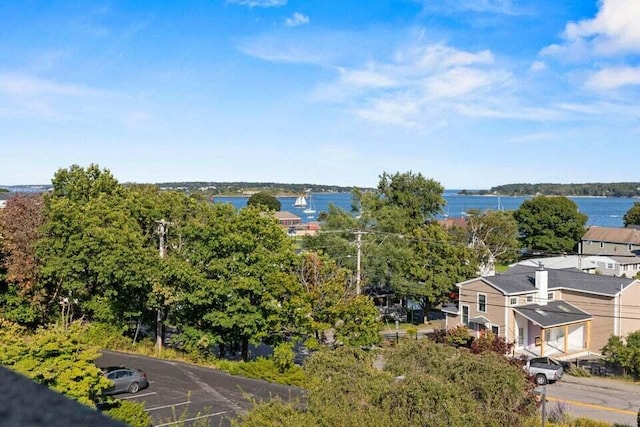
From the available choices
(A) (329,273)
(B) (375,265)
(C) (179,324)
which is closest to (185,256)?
(C) (179,324)

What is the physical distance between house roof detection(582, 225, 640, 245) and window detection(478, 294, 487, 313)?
39572 millimetres

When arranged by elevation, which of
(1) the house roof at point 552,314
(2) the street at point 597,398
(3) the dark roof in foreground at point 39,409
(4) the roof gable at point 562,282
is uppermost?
(3) the dark roof in foreground at point 39,409

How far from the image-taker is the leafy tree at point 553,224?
69062mm

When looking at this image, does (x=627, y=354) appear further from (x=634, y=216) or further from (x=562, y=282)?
(x=634, y=216)

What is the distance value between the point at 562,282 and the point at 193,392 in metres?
25.1

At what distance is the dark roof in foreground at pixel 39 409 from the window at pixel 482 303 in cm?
3494

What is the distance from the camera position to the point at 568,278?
36.2 meters

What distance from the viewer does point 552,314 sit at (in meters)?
33.0

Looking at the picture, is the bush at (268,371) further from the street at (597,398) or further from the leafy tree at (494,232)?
the leafy tree at (494,232)

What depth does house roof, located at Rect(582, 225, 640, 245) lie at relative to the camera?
6575 cm

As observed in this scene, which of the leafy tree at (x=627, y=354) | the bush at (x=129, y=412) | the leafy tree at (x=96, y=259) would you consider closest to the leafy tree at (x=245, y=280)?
the leafy tree at (x=96, y=259)

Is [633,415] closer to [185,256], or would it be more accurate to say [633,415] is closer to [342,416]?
[342,416]

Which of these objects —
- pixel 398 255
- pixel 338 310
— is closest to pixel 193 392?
pixel 338 310

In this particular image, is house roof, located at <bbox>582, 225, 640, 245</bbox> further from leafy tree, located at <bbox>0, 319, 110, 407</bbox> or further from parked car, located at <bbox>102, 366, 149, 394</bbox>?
leafy tree, located at <bbox>0, 319, 110, 407</bbox>
